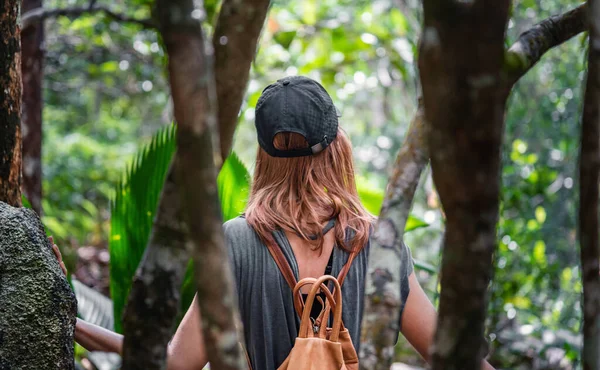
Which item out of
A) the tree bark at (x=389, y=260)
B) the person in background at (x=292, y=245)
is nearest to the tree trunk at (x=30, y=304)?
the person in background at (x=292, y=245)

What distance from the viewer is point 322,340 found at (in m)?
1.41

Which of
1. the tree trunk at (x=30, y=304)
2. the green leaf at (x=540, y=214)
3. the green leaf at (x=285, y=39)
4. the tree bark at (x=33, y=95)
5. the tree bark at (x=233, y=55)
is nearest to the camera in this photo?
the tree bark at (x=233, y=55)

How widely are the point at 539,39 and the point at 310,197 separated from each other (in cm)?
63

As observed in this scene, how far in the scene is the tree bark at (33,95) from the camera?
402cm

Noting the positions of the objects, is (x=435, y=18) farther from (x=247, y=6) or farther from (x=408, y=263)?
(x=408, y=263)

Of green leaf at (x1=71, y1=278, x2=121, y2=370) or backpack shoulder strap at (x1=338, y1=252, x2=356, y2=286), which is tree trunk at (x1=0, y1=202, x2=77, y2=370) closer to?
backpack shoulder strap at (x1=338, y1=252, x2=356, y2=286)

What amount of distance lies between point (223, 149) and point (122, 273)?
4.78 ft

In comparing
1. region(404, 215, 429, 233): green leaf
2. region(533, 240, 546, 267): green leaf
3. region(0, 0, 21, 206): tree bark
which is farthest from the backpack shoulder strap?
region(533, 240, 546, 267): green leaf

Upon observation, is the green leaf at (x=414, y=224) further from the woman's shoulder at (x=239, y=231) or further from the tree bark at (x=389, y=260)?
the tree bark at (x=389, y=260)

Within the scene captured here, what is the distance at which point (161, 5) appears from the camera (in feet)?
2.88

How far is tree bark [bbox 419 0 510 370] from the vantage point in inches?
31.7

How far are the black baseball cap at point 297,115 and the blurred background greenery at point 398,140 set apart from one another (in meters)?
1.43

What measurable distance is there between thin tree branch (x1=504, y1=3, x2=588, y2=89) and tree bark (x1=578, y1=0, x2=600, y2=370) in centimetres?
16

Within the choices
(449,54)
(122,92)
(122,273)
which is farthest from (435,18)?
(122,92)
